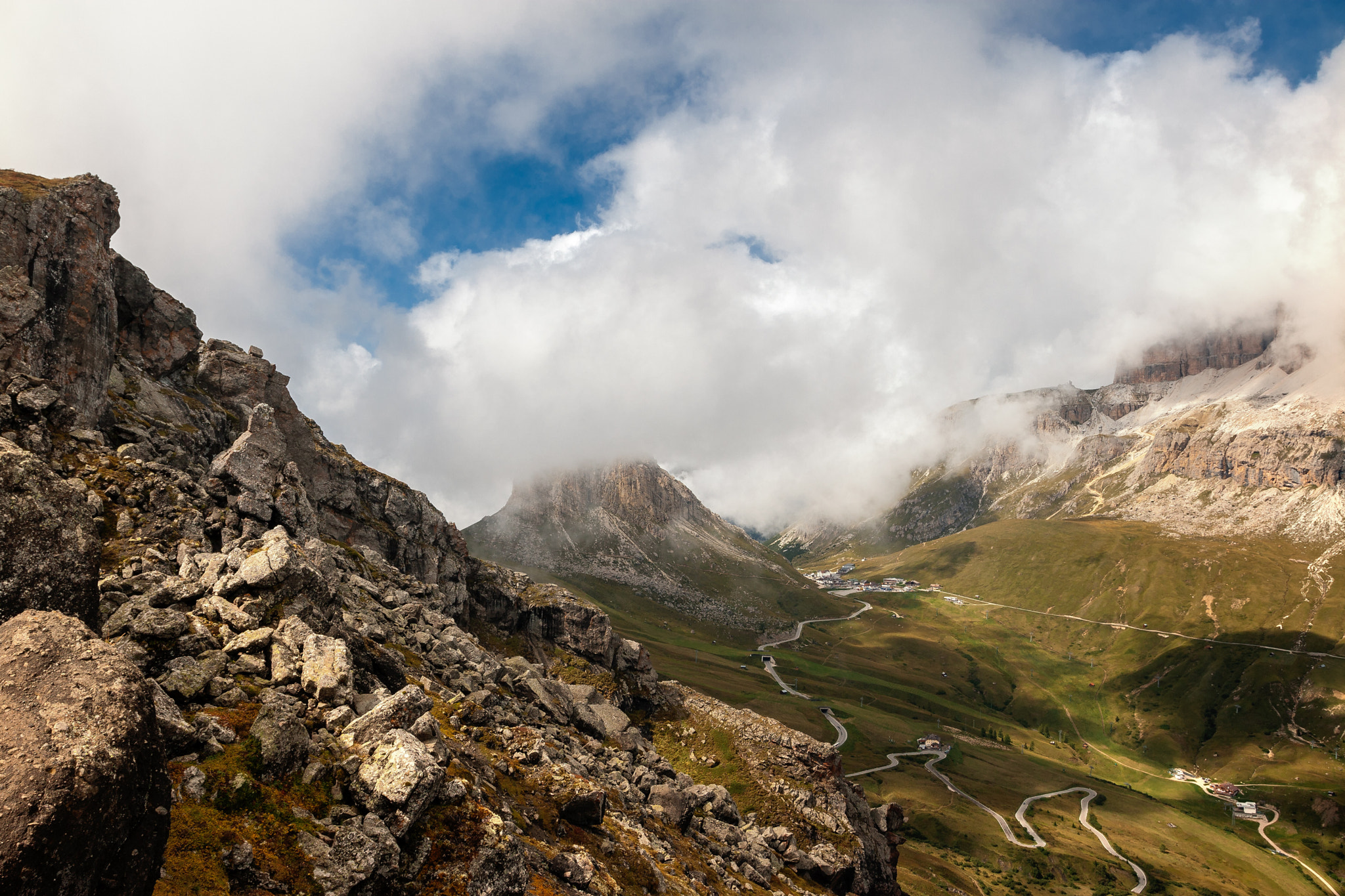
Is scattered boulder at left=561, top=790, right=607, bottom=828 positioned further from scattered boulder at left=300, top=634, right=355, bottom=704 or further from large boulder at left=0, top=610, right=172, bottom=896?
large boulder at left=0, top=610, right=172, bottom=896

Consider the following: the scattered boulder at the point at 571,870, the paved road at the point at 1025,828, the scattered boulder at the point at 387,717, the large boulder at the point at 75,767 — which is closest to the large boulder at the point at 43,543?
the large boulder at the point at 75,767

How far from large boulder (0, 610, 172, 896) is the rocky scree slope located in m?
0.05

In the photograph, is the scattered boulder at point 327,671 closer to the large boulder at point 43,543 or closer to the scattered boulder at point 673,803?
the large boulder at point 43,543

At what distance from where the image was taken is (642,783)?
5222cm

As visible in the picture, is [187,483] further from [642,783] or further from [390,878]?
A: [642,783]

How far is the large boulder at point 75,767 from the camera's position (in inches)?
401

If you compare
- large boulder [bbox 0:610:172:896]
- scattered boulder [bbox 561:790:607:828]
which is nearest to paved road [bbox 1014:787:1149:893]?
scattered boulder [bbox 561:790:607:828]

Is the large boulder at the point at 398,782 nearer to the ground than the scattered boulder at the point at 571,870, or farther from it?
farther from it

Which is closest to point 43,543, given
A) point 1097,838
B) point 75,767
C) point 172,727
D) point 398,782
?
point 172,727

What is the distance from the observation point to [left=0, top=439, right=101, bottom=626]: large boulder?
16875 mm

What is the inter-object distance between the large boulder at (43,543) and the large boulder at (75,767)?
5.43 metres

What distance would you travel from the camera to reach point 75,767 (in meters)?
10.9

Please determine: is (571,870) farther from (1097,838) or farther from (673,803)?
(1097,838)

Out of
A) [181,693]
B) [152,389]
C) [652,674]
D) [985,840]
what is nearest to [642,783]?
[181,693]
